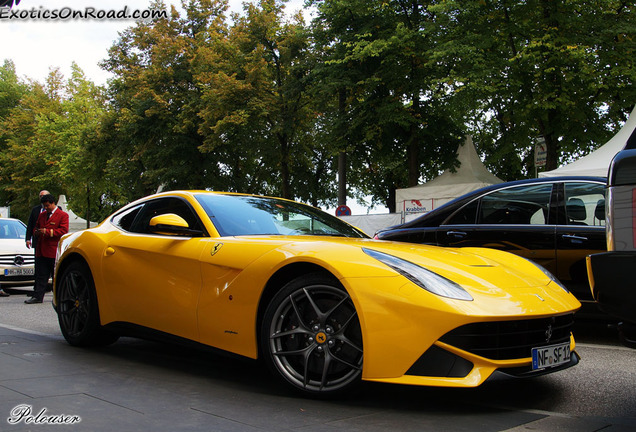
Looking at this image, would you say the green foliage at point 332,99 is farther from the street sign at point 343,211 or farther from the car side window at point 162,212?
the car side window at point 162,212

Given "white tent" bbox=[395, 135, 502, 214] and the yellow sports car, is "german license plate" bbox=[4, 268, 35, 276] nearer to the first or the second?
the yellow sports car

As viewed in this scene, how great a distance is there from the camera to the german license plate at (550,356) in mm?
3344

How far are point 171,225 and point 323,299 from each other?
135cm

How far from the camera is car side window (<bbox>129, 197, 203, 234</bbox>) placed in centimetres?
463

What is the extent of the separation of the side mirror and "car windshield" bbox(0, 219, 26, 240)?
10.2 meters

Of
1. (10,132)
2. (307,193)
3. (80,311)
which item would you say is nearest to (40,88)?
(10,132)

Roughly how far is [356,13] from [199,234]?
1941 centimetres

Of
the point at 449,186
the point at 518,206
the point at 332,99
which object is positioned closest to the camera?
the point at 518,206

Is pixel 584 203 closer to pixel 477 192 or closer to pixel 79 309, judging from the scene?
pixel 477 192

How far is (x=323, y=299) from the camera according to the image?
359 cm

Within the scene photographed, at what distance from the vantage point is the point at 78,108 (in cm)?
4416

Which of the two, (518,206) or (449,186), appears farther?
(449,186)

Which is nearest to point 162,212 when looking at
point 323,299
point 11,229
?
point 323,299

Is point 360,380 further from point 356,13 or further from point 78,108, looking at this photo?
point 78,108
